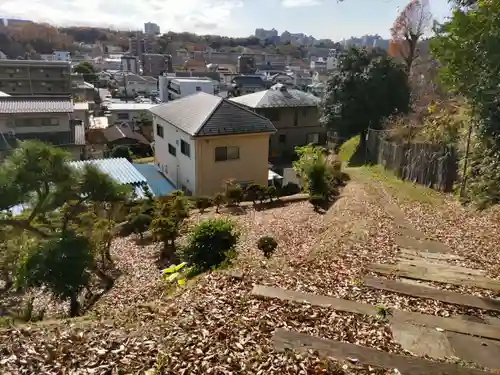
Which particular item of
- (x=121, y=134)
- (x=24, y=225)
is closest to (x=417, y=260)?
(x=24, y=225)

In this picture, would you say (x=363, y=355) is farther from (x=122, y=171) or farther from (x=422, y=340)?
(x=122, y=171)

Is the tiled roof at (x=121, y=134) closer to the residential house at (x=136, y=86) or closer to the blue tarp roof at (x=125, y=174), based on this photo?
the blue tarp roof at (x=125, y=174)

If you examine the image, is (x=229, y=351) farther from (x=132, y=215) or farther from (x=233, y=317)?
(x=132, y=215)

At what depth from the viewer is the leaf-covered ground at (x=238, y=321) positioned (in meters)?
Result: 3.76

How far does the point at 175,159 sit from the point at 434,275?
605 inches

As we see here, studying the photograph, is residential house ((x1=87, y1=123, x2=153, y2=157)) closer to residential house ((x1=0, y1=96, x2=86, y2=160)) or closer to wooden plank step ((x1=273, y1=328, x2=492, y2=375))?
residential house ((x1=0, y1=96, x2=86, y2=160))

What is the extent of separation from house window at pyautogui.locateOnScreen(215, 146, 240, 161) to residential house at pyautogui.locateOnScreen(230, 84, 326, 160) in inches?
388

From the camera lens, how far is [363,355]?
12.8 feet

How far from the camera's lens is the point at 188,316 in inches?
184

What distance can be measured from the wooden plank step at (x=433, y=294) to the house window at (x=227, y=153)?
12.4m

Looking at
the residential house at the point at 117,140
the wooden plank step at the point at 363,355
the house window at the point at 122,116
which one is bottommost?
the residential house at the point at 117,140

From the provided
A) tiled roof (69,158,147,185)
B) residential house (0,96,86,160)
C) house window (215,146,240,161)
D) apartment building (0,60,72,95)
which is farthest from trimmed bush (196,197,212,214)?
apartment building (0,60,72,95)

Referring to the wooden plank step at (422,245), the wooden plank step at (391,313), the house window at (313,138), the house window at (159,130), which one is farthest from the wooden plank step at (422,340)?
the house window at (313,138)

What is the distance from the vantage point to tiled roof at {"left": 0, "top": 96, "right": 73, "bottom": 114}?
27.6 meters
